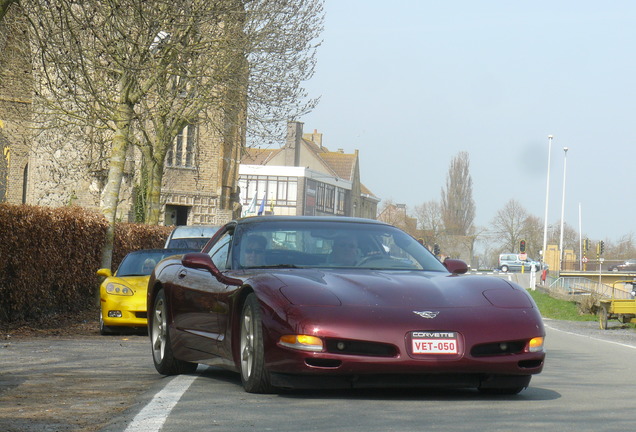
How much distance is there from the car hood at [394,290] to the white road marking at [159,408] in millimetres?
1052

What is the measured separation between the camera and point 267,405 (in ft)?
23.8

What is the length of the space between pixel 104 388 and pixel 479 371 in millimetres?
3081

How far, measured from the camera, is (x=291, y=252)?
348 inches

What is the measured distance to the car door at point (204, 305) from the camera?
8664 mm

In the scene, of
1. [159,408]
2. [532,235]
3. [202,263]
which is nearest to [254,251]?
[202,263]

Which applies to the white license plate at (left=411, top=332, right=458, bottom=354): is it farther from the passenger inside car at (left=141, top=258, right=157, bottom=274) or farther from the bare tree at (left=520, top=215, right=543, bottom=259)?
the bare tree at (left=520, top=215, right=543, bottom=259)

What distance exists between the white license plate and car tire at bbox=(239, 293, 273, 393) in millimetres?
1040

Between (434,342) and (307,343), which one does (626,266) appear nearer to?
(434,342)

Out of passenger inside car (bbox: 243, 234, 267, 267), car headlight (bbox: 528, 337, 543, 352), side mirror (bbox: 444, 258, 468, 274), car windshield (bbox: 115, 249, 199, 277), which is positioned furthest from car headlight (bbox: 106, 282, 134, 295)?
car headlight (bbox: 528, 337, 543, 352)

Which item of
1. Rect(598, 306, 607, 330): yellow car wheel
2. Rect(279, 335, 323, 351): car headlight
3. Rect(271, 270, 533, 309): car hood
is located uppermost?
Rect(271, 270, 533, 309): car hood

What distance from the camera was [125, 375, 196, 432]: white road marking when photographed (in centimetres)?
627

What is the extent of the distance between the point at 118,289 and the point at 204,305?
9101mm

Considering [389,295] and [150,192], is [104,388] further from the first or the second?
[150,192]

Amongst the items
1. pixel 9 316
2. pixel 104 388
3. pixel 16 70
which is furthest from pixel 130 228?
pixel 104 388
